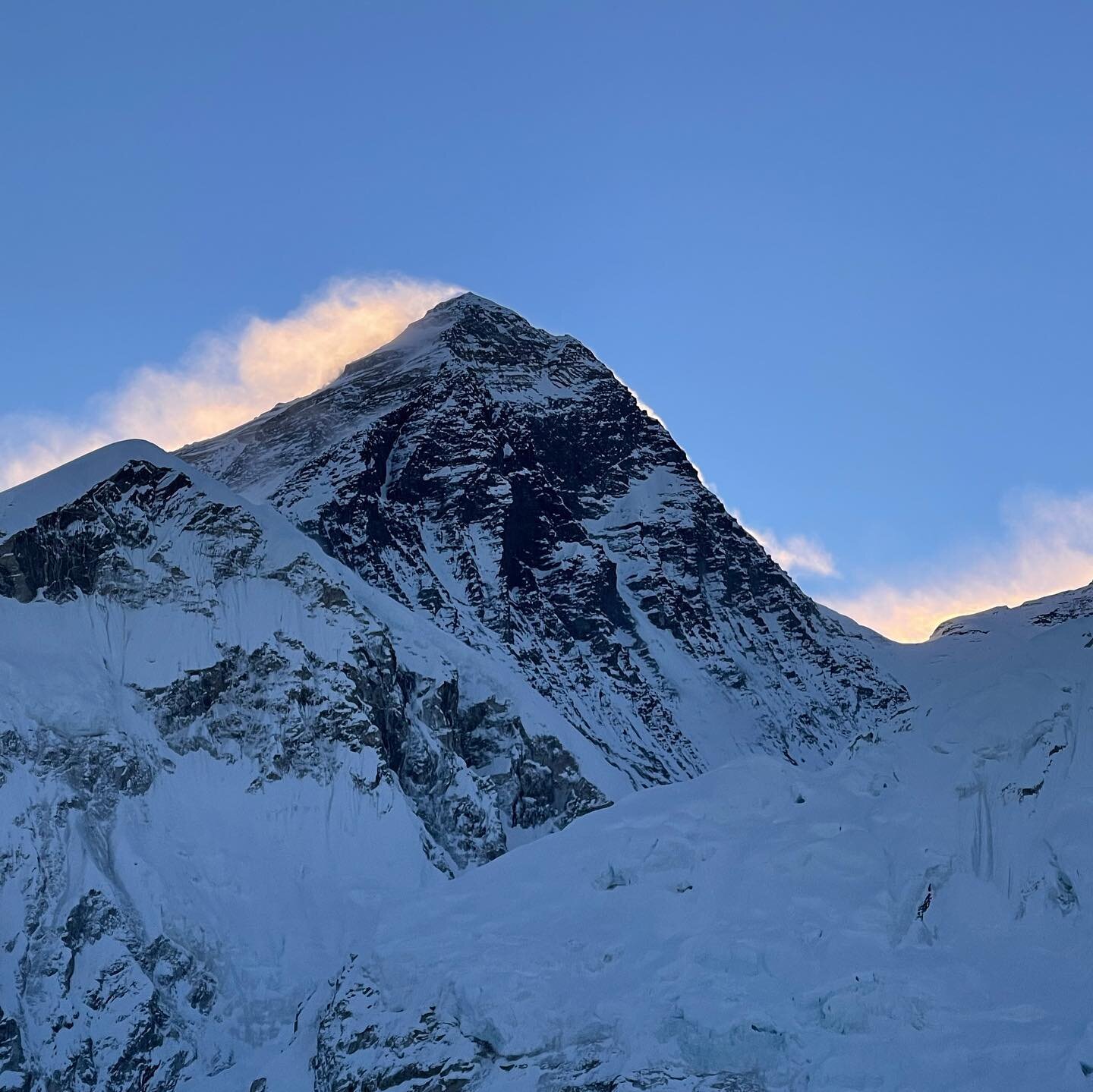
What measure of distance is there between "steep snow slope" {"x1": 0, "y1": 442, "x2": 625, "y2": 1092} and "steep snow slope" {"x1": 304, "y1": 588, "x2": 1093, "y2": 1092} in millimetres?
26623

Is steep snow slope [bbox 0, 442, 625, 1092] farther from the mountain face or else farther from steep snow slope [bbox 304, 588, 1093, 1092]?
steep snow slope [bbox 304, 588, 1093, 1092]

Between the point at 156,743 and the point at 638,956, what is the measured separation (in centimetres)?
5870

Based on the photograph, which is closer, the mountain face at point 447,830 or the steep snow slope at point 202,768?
the mountain face at point 447,830

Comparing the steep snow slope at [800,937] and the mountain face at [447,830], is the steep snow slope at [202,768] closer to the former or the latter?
the mountain face at [447,830]

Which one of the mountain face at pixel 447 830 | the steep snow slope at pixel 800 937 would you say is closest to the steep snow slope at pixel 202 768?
the mountain face at pixel 447 830

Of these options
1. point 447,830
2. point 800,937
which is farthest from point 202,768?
point 800,937

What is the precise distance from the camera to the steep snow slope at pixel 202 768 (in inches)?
3826

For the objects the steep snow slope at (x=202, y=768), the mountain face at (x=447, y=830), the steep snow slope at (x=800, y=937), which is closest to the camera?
the steep snow slope at (x=800, y=937)

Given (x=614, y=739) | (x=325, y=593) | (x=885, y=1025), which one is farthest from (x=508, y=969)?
(x=614, y=739)

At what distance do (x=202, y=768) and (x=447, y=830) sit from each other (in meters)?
20.3

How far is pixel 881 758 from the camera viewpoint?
74.4 m

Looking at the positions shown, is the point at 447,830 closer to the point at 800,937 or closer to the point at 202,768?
the point at 202,768

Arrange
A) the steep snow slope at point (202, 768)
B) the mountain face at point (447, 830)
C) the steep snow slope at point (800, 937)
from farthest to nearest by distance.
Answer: the steep snow slope at point (202, 768) < the mountain face at point (447, 830) < the steep snow slope at point (800, 937)

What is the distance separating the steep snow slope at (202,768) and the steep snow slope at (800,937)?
2662 cm
